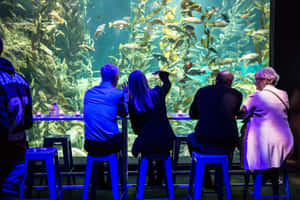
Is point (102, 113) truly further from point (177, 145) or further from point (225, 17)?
point (225, 17)

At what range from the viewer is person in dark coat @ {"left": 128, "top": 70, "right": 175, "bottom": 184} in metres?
2.85

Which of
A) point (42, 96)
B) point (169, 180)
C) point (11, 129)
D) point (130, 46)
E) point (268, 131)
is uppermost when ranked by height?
point (130, 46)

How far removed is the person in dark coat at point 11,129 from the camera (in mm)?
1827

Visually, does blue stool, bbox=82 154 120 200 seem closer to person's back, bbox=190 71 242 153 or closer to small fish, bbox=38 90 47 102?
person's back, bbox=190 71 242 153

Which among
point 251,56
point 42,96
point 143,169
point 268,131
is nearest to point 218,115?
point 268,131

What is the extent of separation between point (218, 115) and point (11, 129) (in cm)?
193

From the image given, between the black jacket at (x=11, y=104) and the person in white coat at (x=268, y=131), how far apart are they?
2.30 metres

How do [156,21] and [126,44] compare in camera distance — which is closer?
[156,21]

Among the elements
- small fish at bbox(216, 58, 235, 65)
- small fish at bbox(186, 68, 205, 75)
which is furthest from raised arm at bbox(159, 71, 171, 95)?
small fish at bbox(216, 58, 235, 65)

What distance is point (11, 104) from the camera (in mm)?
1876

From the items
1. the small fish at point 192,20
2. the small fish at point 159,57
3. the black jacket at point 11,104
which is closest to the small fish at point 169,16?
the small fish at point 192,20

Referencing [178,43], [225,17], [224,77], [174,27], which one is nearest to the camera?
[224,77]

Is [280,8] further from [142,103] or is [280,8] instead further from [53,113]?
[53,113]

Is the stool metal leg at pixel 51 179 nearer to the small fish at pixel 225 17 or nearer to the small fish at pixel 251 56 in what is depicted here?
the small fish at pixel 225 17
